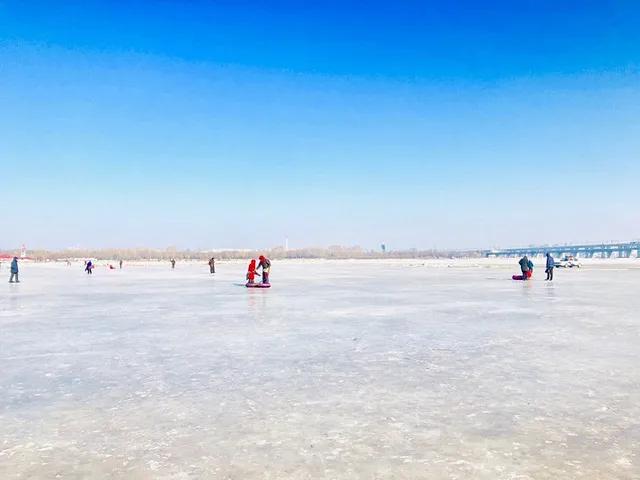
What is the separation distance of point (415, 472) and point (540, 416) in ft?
5.83

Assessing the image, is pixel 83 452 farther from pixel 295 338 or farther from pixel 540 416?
pixel 295 338

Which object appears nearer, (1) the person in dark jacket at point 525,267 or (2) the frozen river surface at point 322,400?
(2) the frozen river surface at point 322,400

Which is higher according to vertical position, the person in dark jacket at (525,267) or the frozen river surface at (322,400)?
the person in dark jacket at (525,267)

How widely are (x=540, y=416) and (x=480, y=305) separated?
10.3m

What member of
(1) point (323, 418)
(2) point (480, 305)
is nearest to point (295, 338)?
(1) point (323, 418)

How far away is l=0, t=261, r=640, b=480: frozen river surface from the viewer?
3.64m

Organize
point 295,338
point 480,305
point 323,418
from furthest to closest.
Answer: point 480,305 → point 295,338 → point 323,418

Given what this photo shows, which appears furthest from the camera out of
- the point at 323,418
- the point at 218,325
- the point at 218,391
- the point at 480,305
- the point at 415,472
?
the point at 480,305

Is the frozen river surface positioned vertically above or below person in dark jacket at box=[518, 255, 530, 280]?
below

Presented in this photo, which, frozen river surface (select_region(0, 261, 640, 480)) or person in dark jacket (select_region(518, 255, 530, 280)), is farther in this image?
person in dark jacket (select_region(518, 255, 530, 280))

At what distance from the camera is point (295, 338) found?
9.04 meters

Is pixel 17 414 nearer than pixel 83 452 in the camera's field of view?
No

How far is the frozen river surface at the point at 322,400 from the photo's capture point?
3.64 m

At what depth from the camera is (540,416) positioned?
463 centimetres
